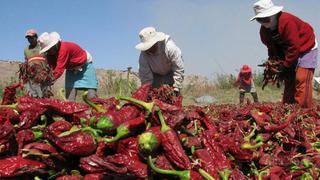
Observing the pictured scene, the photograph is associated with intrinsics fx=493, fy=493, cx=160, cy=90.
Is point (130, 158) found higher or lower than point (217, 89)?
higher

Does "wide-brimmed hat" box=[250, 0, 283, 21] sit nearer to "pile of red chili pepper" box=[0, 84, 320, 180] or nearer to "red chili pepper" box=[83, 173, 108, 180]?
"pile of red chili pepper" box=[0, 84, 320, 180]

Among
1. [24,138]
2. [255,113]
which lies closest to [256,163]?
[255,113]

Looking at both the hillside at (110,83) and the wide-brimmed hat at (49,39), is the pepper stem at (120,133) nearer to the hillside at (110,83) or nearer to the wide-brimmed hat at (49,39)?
the wide-brimmed hat at (49,39)

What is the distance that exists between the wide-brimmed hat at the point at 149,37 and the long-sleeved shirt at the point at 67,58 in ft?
4.36

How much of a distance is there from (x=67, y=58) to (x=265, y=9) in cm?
313

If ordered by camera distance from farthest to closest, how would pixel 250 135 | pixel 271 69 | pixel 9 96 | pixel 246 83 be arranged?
pixel 246 83
pixel 271 69
pixel 250 135
pixel 9 96

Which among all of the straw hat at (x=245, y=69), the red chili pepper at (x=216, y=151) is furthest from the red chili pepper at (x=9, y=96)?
the straw hat at (x=245, y=69)

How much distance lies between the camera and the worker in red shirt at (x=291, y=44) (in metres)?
6.48

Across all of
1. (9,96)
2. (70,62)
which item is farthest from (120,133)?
(70,62)

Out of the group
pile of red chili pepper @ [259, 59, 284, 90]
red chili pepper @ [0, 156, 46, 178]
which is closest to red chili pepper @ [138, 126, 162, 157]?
red chili pepper @ [0, 156, 46, 178]

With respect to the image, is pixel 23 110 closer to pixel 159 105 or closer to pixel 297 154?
pixel 159 105

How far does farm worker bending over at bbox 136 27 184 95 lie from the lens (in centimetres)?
700

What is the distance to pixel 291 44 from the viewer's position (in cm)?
647

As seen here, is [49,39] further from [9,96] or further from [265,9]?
[9,96]
